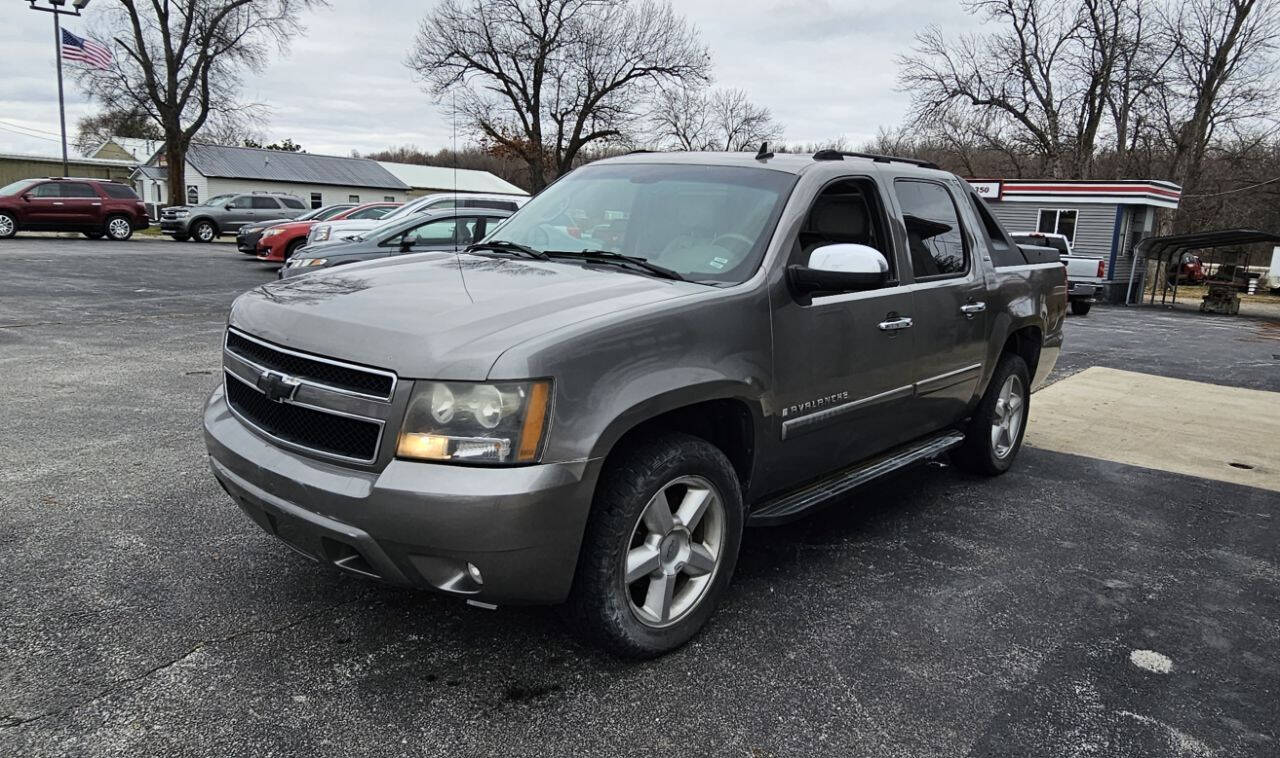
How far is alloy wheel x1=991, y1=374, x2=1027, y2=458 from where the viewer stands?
5.28 m

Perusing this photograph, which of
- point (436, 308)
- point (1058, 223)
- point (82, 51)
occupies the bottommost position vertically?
point (436, 308)

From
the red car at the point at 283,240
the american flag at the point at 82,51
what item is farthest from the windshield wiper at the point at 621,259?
the american flag at the point at 82,51

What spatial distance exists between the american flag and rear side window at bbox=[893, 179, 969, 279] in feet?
128

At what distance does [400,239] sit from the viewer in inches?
489

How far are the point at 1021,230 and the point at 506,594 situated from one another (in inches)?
1159

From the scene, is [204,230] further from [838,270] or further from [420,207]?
[838,270]

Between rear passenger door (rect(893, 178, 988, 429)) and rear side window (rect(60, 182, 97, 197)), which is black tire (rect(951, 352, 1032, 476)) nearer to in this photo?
rear passenger door (rect(893, 178, 988, 429))

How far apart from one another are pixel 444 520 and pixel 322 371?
0.67m

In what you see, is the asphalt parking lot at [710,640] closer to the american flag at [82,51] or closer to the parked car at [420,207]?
the parked car at [420,207]

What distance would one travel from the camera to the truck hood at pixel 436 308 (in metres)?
2.50

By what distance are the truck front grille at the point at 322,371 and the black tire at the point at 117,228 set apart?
27786 mm

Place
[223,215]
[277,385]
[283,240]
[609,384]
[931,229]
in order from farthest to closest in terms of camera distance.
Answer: [223,215], [283,240], [931,229], [277,385], [609,384]

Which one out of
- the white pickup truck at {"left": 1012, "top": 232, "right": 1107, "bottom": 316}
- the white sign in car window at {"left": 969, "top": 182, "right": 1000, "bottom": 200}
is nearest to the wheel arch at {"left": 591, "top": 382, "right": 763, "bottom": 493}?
the white pickup truck at {"left": 1012, "top": 232, "right": 1107, "bottom": 316}

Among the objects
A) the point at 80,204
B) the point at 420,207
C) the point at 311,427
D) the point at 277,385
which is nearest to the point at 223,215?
the point at 80,204
